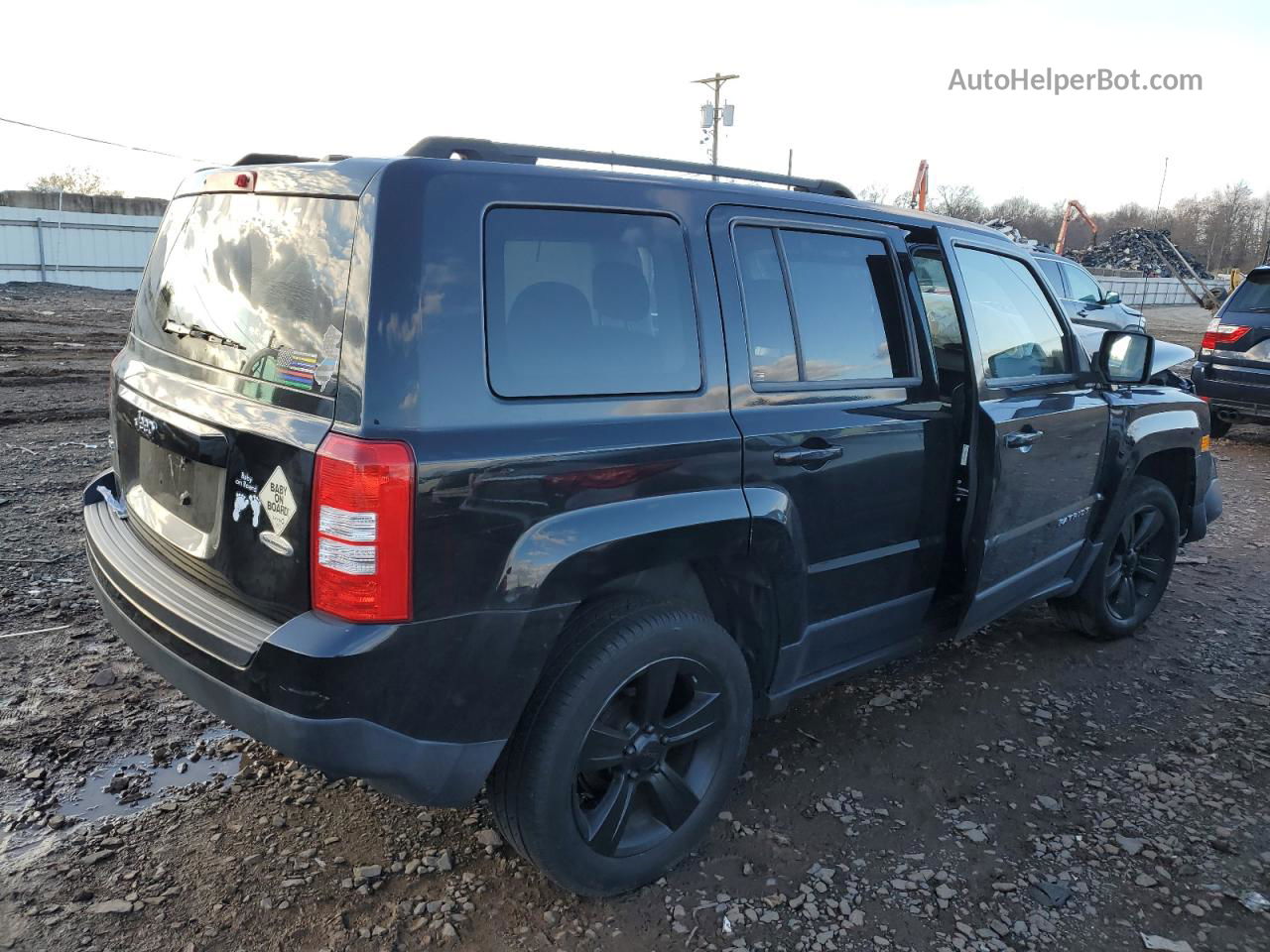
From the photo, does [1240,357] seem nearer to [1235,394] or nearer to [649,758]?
[1235,394]

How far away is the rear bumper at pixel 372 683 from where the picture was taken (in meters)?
2.01

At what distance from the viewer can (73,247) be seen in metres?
24.0

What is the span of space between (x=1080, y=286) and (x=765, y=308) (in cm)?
1253

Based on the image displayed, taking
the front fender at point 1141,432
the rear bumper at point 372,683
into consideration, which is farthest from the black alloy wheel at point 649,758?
the front fender at point 1141,432

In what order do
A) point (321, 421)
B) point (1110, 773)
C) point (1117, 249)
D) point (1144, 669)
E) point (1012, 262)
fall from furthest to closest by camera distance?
point (1117, 249) → point (1144, 669) → point (1012, 262) → point (1110, 773) → point (321, 421)

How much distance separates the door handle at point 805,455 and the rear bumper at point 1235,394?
7716mm

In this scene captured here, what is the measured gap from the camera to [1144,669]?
4273 mm

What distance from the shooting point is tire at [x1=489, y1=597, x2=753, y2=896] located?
2.31 metres

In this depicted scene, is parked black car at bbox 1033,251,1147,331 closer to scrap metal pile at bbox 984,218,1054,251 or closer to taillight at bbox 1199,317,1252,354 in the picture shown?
scrap metal pile at bbox 984,218,1054,251

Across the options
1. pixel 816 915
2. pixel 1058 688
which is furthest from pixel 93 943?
pixel 1058 688

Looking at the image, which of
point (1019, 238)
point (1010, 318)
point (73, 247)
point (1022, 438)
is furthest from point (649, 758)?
point (1019, 238)

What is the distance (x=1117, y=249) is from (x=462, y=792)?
5414 cm

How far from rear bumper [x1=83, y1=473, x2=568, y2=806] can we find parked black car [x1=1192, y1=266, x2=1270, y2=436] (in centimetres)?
917

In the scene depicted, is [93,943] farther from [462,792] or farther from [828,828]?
[828,828]
